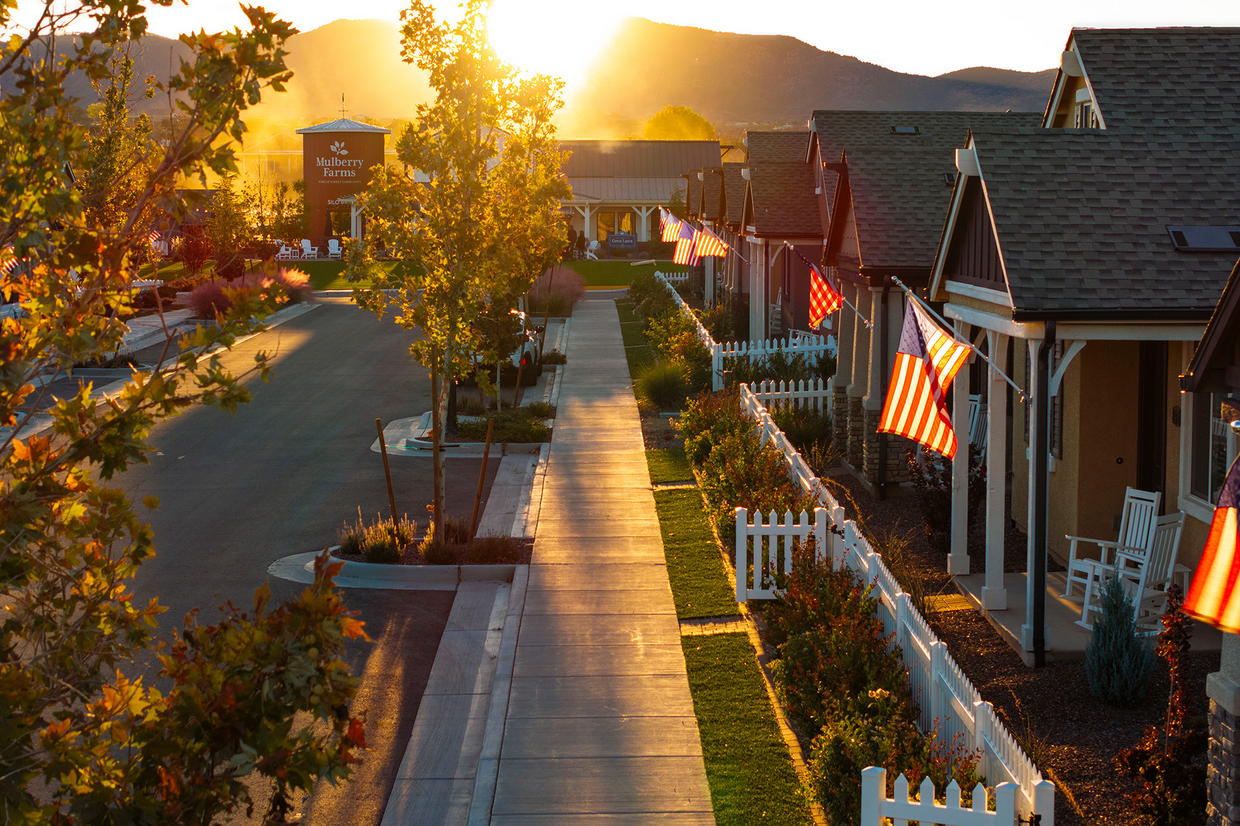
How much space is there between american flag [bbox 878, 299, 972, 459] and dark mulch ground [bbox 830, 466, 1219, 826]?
176 centimetres

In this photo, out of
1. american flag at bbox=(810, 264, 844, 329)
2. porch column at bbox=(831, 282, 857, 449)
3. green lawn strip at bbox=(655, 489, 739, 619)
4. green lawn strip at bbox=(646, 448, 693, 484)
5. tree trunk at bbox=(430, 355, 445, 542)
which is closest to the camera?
green lawn strip at bbox=(655, 489, 739, 619)

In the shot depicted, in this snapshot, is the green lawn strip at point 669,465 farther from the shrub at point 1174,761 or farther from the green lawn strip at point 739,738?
the shrub at point 1174,761

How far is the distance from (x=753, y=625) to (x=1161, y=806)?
475 centimetres

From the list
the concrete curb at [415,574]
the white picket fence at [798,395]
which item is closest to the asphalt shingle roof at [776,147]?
the white picket fence at [798,395]

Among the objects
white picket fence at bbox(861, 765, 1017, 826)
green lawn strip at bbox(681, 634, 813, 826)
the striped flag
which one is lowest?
green lawn strip at bbox(681, 634, 813, 826)

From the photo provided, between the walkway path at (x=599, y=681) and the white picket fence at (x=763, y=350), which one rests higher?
the white picket fence at (x=763, y=350)

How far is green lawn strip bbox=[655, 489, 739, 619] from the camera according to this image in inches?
452

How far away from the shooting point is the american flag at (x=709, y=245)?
1088 inches

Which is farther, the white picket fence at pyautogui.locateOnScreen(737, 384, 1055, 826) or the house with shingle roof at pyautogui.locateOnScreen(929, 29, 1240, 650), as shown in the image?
the house with shingle roof at pyautogui.locateOnScreen(929, 29, 1240, 650)

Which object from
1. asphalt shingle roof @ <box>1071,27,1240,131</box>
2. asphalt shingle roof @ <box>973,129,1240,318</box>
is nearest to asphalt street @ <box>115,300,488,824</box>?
asphalt shingle roof @ <box>973,129,1240,318</box>

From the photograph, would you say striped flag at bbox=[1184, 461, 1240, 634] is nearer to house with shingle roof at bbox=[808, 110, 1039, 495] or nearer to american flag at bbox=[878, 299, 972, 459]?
american flag at bbox=[878, 299, 972, 459]

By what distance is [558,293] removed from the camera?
43.1 meters

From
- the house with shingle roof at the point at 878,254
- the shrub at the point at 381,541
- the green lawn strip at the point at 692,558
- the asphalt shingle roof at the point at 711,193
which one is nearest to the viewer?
the green lawn strip at the point at 692,558

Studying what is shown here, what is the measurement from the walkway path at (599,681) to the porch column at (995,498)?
3.12 m
